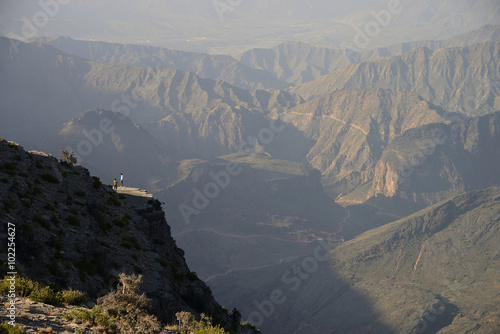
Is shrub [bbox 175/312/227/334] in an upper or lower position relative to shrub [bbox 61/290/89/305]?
lower

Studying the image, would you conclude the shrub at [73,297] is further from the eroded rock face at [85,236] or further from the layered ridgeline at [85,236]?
the eroded rock face at [85,236]

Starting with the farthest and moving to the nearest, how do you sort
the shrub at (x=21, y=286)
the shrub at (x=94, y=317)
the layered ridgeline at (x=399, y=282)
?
the layered ridgeline at (x=399, y=282), the shrub at (x=21, y=286), the shrub at (x=94, y=317)

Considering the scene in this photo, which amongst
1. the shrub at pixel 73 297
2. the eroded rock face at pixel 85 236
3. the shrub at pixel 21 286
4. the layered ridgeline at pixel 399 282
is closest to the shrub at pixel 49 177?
the eroded rock face at pixel 85 236

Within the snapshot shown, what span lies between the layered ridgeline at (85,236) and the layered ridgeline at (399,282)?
97.2m

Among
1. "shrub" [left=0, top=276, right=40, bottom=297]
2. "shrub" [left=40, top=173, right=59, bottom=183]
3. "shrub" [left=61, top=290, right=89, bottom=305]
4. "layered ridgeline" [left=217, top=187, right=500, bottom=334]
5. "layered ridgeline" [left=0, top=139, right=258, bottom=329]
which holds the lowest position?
"layered ridgeline" [left=217, top=187, right=500, bottom=334]

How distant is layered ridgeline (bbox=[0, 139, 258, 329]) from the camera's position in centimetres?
2323

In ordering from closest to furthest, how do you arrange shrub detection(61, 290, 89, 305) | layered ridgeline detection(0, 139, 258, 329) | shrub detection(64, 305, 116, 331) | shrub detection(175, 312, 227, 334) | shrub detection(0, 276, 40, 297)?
shrub detection(64, 305, 116, 331), shrub detection(0, 276, 40, 297), shrub detection(61, 290, 89, 305), shrub detection(175, 312, 227, 334), layered ridgeline detection(0, 139, 258, 329)

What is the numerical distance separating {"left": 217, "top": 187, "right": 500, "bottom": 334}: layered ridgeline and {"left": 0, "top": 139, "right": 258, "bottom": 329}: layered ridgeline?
3827 inches

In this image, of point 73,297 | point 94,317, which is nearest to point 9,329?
point 94,317

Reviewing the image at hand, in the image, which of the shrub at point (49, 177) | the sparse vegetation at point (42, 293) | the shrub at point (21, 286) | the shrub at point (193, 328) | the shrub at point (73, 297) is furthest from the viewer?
the shrub at point (49, 177)

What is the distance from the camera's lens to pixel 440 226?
177m

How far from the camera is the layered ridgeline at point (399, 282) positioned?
126188 millimetres

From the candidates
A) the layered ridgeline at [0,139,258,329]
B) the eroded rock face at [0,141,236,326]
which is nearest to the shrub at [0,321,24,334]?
the layered ridgeline at [0,139,258,329]

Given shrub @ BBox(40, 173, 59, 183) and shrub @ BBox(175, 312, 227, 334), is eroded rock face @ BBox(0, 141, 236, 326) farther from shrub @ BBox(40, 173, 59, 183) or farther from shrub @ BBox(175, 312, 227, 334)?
shrub @ BBox(175, 312, 227, 334)
